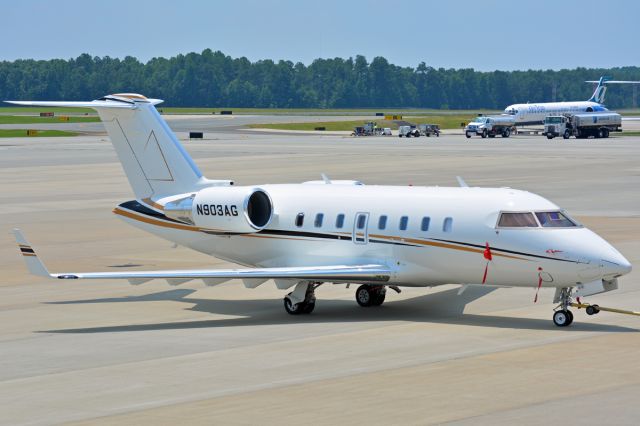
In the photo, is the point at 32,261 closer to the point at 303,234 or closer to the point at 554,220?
the point at 303,234

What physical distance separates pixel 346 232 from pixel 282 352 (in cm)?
514

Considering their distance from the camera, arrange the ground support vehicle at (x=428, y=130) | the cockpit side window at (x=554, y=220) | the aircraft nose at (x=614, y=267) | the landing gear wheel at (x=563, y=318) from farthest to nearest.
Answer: the ground support vehicle at (x=428, y=130), the cockpit side window at (x=554, y=220), the landing gear wheel at (x=563, y=318), the aircraft nose at (x=614, y=267)

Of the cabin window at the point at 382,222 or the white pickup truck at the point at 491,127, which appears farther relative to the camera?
the white pickup truck at the point at 491,127

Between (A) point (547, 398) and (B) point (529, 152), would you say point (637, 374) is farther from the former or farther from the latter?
(B) point (529, 152)

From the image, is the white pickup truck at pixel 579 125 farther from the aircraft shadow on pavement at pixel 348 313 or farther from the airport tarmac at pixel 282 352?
the aircraft shadow on pavement at pixel 348 313

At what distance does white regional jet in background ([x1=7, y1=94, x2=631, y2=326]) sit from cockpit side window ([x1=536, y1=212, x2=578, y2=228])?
3cm

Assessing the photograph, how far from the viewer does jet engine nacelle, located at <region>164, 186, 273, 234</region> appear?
28.7m

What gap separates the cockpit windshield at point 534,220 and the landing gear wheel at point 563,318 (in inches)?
68.8

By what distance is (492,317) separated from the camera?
2659 cm

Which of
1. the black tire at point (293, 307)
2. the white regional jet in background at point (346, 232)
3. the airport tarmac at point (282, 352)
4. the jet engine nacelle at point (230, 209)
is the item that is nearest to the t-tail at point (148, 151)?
the white regional jet in background at point (346, 232)

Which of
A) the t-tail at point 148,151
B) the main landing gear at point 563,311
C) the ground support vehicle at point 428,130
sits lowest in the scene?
A: the ground support vehicle at point 428,130

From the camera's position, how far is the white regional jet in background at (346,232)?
2503 cm

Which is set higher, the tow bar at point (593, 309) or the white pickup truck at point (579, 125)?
the tow bar at point (593, 309)

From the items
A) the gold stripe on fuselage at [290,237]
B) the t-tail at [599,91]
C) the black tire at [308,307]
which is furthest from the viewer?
the t-tail at [599,91]
